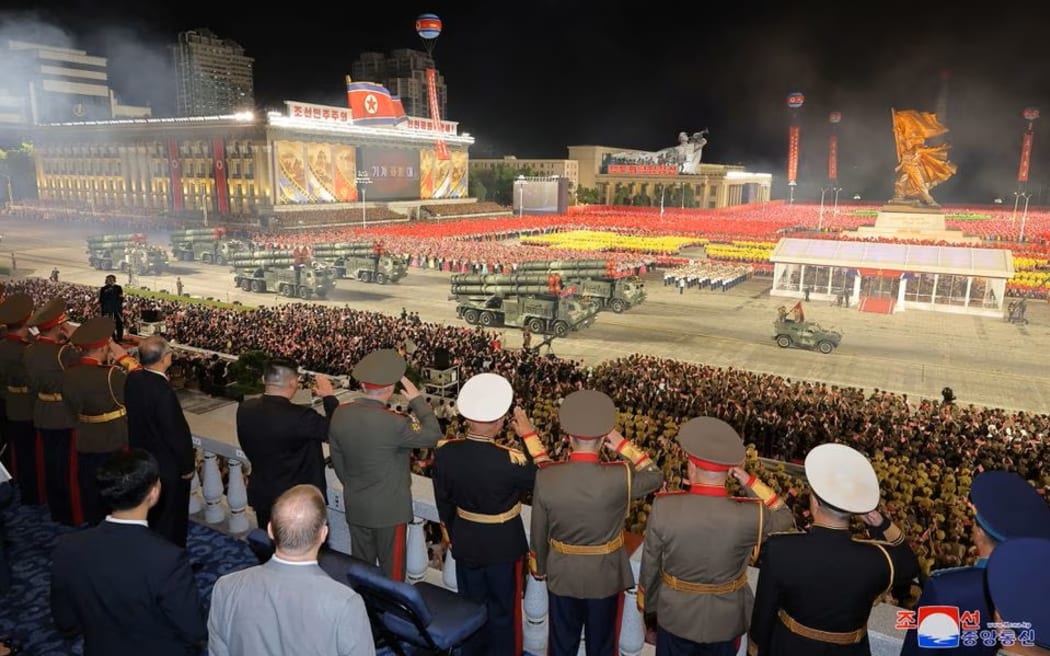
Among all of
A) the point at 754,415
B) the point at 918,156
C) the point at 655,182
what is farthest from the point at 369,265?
the point at 655,182

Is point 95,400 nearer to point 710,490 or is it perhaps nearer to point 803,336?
point 710,490

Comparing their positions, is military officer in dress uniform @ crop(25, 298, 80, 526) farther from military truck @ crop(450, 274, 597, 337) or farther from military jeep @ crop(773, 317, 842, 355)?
military jeep @ crop(773, 317, 842, 355)

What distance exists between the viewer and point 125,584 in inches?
130

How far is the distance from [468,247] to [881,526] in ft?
146

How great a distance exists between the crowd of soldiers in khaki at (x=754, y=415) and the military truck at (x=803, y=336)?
740 cm

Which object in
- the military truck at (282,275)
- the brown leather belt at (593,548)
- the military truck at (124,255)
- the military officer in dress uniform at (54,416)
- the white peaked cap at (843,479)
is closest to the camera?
the white peaked cap at (843,479)

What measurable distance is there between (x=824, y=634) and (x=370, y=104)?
8187 cm

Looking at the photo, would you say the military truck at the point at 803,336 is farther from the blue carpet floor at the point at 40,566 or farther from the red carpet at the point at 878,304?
the blue carpet floor at the point at 40,566

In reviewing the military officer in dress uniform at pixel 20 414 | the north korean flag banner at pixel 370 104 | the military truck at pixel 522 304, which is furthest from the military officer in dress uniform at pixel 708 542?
the north korean flag banner at pixel 370 104

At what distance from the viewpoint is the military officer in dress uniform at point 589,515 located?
13.9 ft

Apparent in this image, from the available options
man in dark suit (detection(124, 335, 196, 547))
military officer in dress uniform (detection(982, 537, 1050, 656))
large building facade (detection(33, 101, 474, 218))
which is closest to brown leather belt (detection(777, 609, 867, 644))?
military officer in dress uniform (detection(982, 537, 1050, 656))

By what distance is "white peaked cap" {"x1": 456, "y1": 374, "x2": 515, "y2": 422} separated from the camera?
14.6ft

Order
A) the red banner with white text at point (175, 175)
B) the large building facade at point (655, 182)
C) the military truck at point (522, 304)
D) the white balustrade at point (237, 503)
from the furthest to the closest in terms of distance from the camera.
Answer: the large building facade at point (655, 182) → the red banner with white text at point (175, 175) → the military truck at point (522, 304) → the white balustrade at point (237, 503)

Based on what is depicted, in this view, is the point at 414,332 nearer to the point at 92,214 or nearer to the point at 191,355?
the point at 191,355
